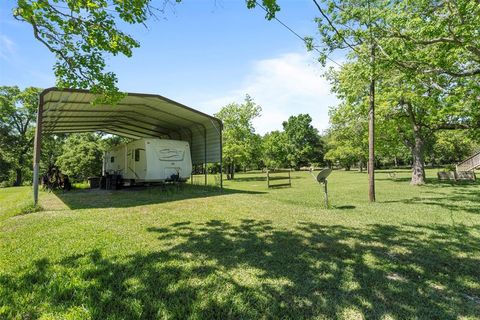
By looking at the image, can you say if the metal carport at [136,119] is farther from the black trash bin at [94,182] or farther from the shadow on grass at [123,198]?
the black trash bin at [94,182]

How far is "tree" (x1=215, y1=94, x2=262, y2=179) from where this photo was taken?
28656 millimetres

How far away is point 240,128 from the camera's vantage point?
97.0ft

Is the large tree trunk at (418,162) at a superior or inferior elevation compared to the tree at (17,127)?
inferior

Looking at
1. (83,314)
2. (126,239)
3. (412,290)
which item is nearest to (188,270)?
(83,314)

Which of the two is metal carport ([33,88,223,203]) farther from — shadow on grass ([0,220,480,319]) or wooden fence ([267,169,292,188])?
shadow on grass ([0,220,480,319])

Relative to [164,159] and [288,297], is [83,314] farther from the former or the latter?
[164,159]

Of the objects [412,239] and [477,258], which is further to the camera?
[412,239]

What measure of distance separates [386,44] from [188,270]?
8.91 m

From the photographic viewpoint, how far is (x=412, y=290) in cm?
332

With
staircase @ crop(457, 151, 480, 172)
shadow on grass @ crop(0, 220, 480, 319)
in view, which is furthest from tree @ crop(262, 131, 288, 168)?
shadow on grass @ crop(0, 220, 480, 319)

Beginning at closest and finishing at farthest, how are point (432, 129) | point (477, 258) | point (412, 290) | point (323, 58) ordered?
point (412, 290) < point (477, 258) < point (323, 58) < point (432, 129)

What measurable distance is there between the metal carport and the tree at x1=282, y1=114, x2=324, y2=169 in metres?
40.2

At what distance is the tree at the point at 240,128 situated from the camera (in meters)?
28.7

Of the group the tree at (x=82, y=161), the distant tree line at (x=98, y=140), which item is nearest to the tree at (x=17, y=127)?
the distant tree line at (x=98, y=140)
